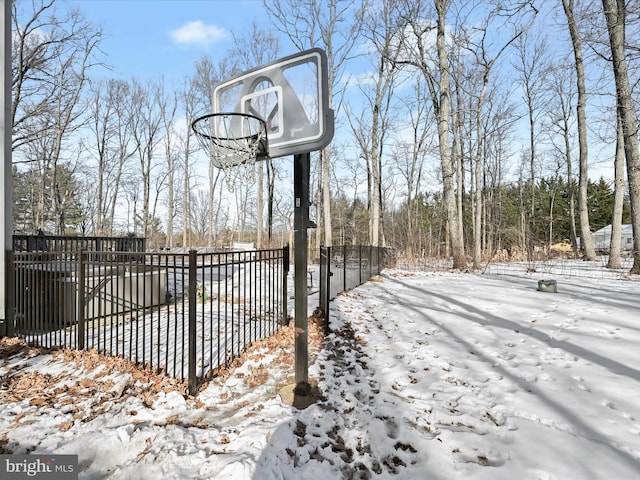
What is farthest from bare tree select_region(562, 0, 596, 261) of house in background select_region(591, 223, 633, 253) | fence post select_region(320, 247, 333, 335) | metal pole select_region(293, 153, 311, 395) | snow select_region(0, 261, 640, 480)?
house in background select_region(591, 223, 633, 253)

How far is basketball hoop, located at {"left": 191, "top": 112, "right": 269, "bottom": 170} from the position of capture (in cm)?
324

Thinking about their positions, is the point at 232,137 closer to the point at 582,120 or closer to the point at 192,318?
the point at 192,318

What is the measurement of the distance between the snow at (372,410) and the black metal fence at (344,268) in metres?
0.94

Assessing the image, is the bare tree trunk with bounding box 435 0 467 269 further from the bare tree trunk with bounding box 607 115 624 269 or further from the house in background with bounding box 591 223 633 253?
the house in background with bounding box 591 223 633 253

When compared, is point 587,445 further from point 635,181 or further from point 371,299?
point 635,181

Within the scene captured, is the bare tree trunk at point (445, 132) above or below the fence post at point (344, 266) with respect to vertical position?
above

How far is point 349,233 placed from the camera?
39938mm

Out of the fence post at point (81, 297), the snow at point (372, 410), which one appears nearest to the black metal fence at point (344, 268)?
the snow at point (372, 410)

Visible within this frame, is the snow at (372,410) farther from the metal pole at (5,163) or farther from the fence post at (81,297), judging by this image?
the metal pole at (5,163)

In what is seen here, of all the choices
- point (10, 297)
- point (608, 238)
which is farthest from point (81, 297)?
point (608, 238)

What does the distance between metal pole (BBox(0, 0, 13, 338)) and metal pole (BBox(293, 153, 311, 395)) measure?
17.0 feet

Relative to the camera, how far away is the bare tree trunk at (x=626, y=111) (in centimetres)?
905

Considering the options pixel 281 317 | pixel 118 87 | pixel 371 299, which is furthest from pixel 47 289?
pixel 118 87

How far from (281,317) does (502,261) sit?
16.9 metres
